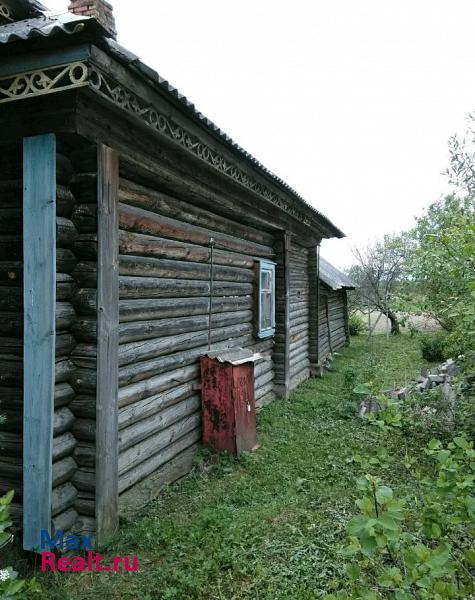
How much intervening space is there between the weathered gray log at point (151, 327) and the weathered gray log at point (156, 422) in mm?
758

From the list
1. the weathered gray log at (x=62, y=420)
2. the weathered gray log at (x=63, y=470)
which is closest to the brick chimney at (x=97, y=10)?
the weathered gray log at (x=62, y=420)

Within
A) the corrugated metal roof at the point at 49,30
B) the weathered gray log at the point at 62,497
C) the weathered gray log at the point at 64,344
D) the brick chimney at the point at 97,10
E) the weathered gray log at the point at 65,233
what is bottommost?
the weathered gray log at the point at 62,497

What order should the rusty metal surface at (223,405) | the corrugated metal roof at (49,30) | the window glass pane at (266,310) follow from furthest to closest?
the window glass pane at (266,310), the rusty metal surface at (223,405), the corrugated metal roof at (49,30)

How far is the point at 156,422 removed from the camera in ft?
12.8

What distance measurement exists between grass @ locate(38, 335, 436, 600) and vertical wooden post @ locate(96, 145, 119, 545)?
0.32 metres

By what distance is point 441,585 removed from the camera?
1212 mm

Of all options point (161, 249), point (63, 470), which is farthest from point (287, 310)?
point (63, 470)

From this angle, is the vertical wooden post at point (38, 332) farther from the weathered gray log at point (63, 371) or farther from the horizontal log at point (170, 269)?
the horizontal log at point (170, 269)

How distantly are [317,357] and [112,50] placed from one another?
29.3 feet

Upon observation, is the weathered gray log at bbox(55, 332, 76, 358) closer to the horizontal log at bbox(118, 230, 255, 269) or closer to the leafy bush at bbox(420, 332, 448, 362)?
the horizontal log at bbox(118, 230, 255, 269)

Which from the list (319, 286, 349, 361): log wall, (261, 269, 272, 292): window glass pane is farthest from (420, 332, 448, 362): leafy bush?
(261, 269, 272, 292): window glass pane

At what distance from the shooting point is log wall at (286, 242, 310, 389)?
28.9 feet

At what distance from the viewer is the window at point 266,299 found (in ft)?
21.8

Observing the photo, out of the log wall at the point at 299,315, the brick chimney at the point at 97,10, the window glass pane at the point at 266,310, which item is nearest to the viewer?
the brick chimney at the point at 97,10
